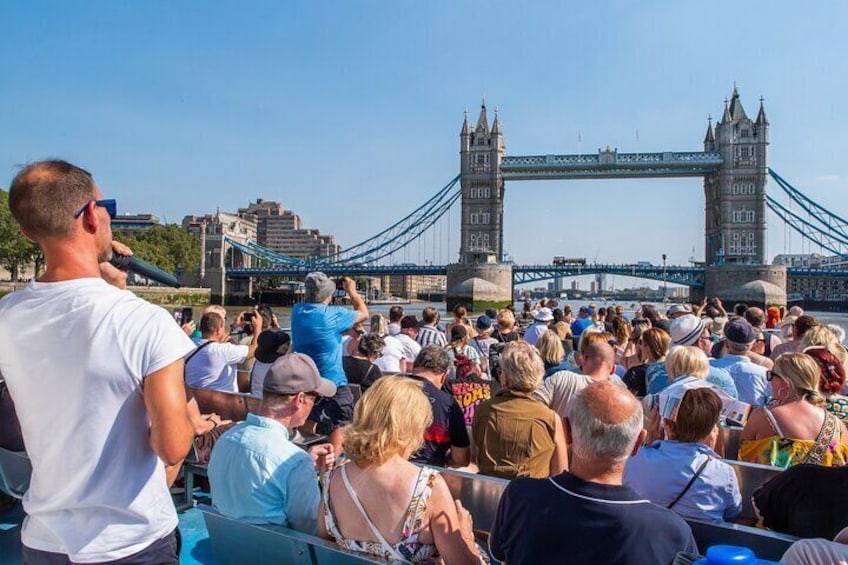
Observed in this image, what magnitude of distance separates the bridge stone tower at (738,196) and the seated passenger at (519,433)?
51.6 m

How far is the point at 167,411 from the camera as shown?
1.53 metres

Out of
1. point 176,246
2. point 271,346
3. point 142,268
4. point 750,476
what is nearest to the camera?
point 142,268

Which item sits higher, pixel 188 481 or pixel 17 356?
pixel 17 356

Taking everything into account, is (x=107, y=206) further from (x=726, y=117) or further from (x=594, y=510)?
(x=726, y=117)

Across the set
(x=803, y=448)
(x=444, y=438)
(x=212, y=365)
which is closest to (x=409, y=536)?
(x=444, y=438)

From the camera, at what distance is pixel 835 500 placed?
2.20 metres

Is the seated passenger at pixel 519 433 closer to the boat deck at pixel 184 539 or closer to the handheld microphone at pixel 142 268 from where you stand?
the boat deck at pixel 184 539

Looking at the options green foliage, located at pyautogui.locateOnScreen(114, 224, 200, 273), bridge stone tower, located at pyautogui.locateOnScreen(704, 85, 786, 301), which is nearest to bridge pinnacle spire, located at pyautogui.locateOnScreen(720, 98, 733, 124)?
bridge stone tower, located at pyautogui.locateOnScreen(704, 85, 786, 301)

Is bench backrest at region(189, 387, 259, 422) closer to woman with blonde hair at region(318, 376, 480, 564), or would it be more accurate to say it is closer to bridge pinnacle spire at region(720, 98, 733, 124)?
woman with blonde hair at region(318, 376, 480, 564)

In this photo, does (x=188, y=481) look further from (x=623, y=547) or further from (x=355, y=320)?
(x=623, y=547)

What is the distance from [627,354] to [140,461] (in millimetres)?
5166

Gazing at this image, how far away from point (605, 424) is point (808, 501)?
88 centimetres

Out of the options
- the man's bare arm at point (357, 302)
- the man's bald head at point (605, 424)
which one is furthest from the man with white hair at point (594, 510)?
the man's bare arm at point (357, 302)


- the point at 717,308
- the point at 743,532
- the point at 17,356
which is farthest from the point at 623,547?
the point at 717,308
